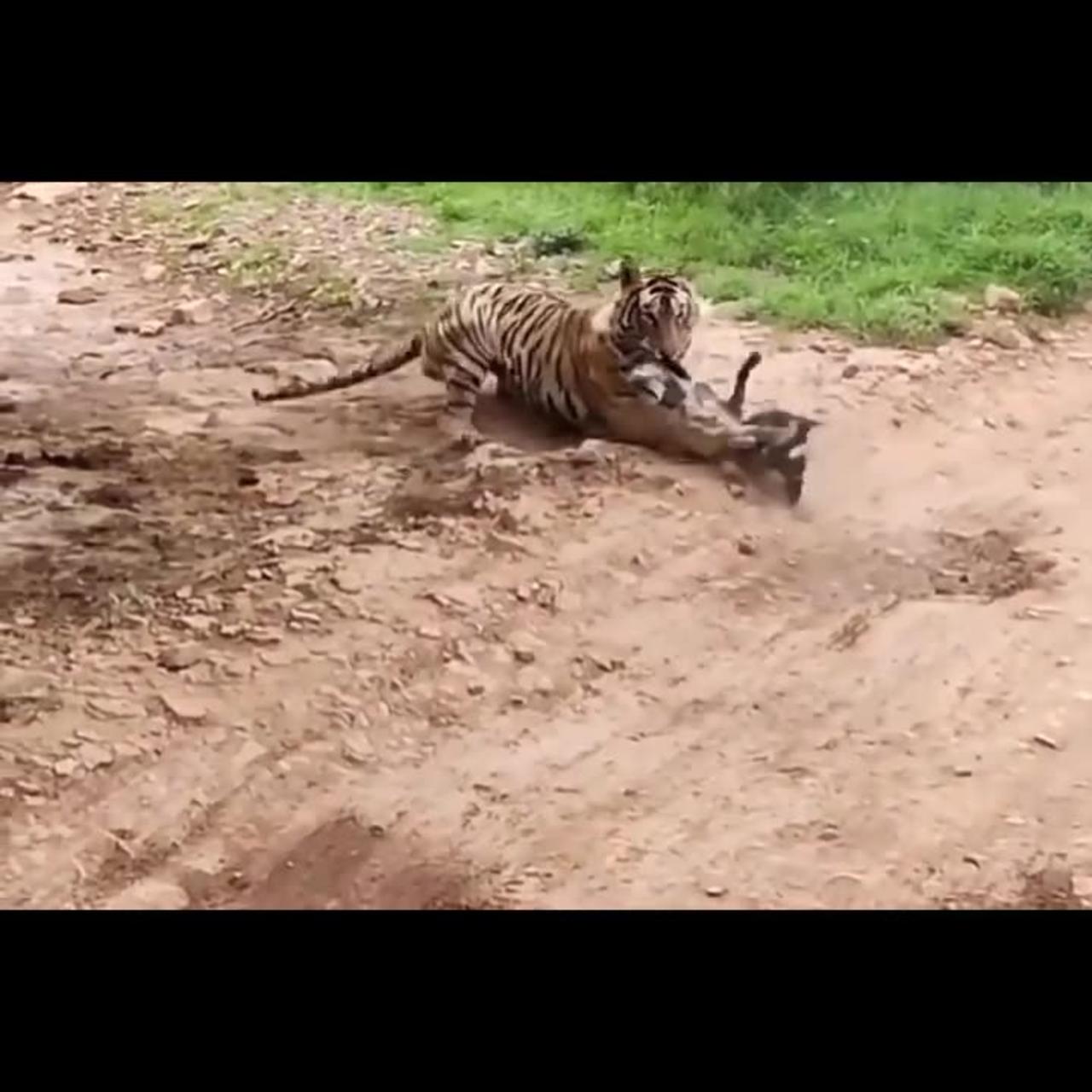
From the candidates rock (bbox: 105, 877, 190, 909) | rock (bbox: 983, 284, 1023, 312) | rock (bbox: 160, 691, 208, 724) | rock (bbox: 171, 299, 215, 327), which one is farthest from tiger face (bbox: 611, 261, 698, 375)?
rock (bbox: 105, 877, 190, 909)

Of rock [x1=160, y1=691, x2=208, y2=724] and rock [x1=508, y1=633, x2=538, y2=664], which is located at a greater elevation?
rock [x1=508, y1=633, x2=538, y2=664]

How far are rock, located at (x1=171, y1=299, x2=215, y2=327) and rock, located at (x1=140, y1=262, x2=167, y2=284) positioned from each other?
0.03 m

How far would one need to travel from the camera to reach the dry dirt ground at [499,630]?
1.45 m

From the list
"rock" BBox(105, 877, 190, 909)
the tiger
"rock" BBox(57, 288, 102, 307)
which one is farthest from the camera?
"rock" BBox(57, 288, 102, 307)

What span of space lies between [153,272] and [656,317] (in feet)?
1.67

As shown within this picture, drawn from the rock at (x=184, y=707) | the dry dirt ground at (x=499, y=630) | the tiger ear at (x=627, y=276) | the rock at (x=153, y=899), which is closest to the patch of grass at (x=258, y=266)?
the dry dirt ground at (x=499, y=630)

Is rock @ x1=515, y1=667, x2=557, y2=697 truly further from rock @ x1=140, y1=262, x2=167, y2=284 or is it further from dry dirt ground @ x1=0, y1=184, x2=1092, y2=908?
rock @ x1=140, y1=262, x2=167, y2=284

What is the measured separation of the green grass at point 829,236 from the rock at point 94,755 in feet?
1.83

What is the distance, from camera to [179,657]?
1.54m

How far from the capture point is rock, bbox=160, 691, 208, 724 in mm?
1511

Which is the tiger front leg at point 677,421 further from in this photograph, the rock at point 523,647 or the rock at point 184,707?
the rock at point 184,707
